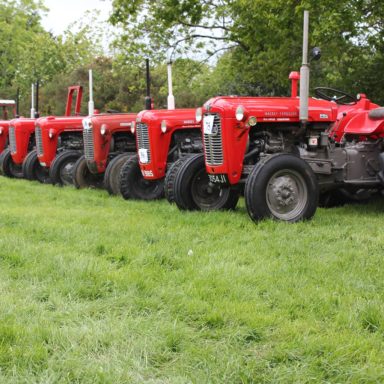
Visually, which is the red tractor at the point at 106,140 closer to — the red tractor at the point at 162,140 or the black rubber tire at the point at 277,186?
the red tractor at the point at 162,140

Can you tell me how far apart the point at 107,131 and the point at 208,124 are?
345cm

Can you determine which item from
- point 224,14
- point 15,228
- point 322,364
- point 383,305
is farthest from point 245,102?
point 224,14

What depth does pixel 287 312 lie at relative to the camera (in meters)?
3.18

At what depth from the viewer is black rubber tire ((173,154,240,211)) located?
6.73 metres

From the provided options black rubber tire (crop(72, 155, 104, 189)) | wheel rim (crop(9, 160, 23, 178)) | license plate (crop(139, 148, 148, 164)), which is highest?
license plate (crop(139, 148, 148, 164))

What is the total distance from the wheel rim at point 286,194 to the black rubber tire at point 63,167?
225 inches

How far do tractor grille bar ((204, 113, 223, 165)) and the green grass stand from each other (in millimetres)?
764

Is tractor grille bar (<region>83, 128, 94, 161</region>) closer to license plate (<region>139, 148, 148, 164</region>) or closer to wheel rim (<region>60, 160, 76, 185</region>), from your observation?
wheel rim (<region>60, 160, 76, 185</region>)

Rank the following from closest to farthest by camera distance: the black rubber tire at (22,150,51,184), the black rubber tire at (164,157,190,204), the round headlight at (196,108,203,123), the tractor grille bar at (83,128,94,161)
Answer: the round headlight at (196,108,203,123) < the black rubber tire at (164,157,190,204) < the tractor grille bar at (83,128,94,161) < the black rubber tire at (22,150,51,184)

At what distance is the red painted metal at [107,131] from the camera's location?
9.33m

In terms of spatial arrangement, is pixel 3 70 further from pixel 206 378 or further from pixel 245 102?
pixel 206 378

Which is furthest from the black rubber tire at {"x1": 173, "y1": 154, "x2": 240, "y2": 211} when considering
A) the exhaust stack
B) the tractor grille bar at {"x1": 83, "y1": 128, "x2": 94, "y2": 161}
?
the tractor grille bar at {"x1": 83, "y1": 128, "x2": 94, "y2": 161}

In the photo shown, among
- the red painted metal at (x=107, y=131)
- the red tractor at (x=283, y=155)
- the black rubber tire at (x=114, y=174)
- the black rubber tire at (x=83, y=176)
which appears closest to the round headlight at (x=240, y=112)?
the red tractor at (x=283, y=155)

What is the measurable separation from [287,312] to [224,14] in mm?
12804
